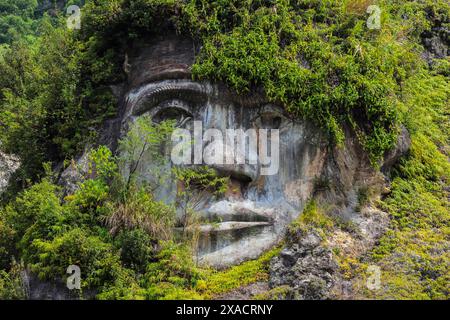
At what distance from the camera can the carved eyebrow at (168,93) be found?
43.7ft

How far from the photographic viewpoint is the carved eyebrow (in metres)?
13.3

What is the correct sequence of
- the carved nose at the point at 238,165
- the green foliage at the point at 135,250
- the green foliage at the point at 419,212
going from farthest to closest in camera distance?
the carved nose at the point at 238,165 < the green foliage at the point at 135,250 < the green foliage at the point at 419,212

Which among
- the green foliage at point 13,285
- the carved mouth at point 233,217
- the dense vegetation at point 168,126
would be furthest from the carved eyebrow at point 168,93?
the green foliage at point 13,285

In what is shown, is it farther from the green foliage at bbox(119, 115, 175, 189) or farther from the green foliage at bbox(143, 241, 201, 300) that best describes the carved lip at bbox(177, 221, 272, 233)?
the green foliage at bbox(119, 115, 175, 189)

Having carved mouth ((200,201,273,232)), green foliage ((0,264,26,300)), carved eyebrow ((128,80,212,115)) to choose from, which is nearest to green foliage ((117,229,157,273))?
carved mouth ((200,201,273,232))

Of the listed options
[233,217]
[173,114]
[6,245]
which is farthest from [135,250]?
[173,114]

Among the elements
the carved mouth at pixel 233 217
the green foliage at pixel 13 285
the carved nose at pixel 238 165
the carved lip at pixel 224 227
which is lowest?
the green foliage at pixel 13 285

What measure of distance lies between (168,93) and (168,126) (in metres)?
1.07

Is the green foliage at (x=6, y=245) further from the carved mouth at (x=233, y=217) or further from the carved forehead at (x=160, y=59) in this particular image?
the carved forehead at (x=160, y=59)

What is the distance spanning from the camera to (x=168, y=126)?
12.6 metres

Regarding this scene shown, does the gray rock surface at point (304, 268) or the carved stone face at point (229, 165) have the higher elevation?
the carved stone face at point (229, 165)

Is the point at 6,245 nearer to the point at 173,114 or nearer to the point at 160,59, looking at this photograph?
the point at 173,114
